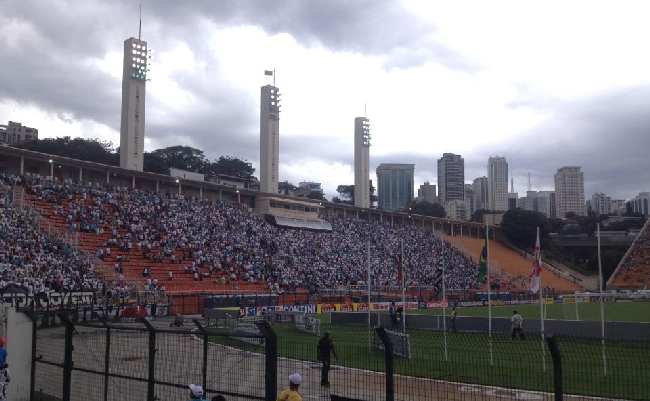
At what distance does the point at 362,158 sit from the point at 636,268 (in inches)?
1619

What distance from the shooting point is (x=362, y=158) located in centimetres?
9669

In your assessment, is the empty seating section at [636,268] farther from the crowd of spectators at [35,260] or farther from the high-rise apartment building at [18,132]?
the high-rise apartment building at [18,132]

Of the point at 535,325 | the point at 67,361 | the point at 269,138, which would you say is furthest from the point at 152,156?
the point at 67,361

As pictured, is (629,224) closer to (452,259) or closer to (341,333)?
(452,259)

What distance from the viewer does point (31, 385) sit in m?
13.7

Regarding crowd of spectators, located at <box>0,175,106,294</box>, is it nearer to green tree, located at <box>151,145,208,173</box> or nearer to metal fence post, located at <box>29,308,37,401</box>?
metal fence post, located at <box>29,308,37,401</box>

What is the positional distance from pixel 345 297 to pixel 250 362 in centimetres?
4322

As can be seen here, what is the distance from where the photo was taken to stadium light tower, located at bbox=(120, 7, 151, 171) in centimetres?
6047

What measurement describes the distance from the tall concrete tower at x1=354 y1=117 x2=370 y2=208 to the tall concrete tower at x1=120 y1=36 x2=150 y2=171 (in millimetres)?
40899

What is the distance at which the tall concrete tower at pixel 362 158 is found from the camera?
313 feet

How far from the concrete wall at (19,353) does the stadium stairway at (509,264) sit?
229 ft

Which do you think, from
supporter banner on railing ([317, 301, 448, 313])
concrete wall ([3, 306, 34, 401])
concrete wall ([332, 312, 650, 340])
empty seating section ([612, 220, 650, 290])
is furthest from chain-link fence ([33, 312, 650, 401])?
empty seating section ([612, 220, 650, 290])

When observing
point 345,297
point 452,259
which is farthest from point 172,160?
point 345,297

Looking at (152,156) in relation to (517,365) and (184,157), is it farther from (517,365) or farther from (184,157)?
(517,365)
